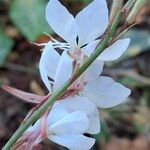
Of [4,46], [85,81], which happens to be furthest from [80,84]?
[4,46]

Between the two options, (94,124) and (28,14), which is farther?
(28,14)

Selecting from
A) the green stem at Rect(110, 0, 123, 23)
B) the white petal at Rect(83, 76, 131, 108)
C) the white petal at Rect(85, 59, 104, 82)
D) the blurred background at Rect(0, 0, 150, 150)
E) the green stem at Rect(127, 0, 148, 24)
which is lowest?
the blurred background at Rect(0, 0, 150, 150)

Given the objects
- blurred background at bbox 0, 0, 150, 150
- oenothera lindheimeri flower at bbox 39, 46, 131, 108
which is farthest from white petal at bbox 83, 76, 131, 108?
blurred background at bbox 0, 0, 150, 150

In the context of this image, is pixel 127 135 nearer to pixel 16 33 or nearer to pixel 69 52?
pixel 16 33

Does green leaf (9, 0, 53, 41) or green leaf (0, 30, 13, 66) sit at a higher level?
green leaf (9, 0, 53, 41)

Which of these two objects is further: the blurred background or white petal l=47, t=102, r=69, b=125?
the blurred background

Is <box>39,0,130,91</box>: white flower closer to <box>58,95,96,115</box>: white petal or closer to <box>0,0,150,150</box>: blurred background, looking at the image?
<box>58,95,96,115</box>: white petal

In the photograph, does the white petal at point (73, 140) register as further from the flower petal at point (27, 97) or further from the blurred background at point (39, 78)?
the blurred background at point (39, 78)

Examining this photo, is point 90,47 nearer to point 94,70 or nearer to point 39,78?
point 94,70
